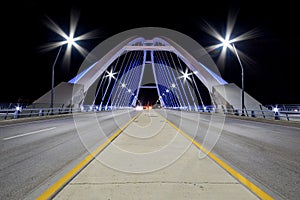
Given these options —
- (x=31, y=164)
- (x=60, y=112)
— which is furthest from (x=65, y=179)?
(x=60, y=112)

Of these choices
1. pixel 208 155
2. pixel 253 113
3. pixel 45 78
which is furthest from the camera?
pixel 45 78

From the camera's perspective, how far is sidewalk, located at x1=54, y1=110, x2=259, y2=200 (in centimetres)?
304

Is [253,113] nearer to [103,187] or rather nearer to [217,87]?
[217,87]

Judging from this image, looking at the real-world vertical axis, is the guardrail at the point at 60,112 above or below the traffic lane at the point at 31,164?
above

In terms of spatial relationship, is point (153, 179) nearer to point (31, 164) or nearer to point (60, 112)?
point (31, 164)

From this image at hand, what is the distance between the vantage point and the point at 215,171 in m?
4.09

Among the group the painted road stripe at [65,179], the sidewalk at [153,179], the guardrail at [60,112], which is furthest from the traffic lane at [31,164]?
the guardrail at [60,112]

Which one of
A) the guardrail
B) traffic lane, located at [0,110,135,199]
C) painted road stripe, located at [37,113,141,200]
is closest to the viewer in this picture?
painted road stripe, located at [37,113,141,200]

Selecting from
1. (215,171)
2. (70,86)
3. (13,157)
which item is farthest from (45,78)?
(215,171)

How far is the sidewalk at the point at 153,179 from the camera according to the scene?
3045mm

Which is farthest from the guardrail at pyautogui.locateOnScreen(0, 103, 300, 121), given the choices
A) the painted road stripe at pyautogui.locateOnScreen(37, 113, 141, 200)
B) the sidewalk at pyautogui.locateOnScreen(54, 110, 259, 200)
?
the painted road stripe at pyautogui.locateOnScreen(37, 113, 141, 200)

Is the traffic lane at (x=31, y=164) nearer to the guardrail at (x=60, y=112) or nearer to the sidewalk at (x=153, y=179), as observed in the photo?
the sidewalk at (x=153, y=179)

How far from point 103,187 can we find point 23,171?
180cm

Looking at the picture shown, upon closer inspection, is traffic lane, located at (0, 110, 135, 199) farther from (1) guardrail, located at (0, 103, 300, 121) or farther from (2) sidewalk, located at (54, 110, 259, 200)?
(1) guardrail, located at (0, 103, 300, 121)
